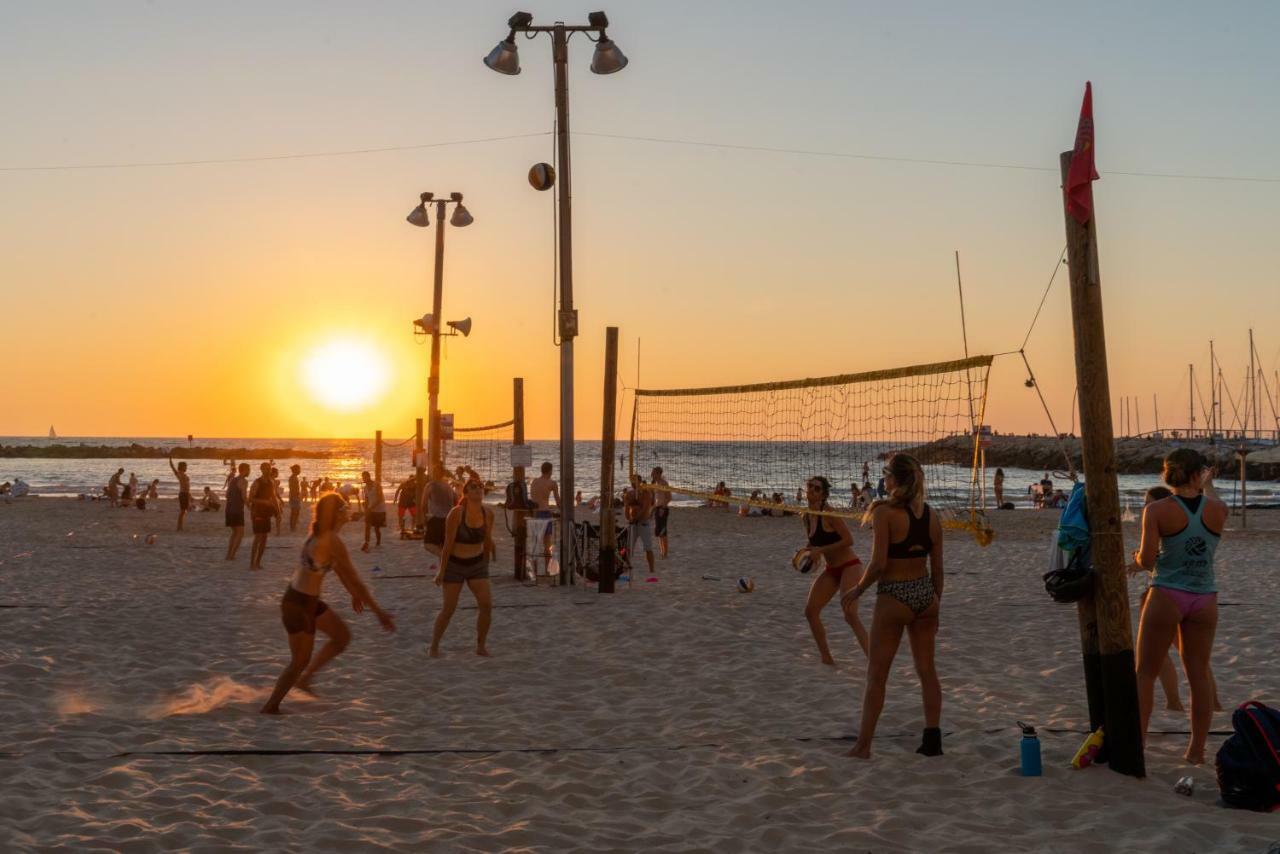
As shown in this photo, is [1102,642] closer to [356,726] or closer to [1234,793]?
[1234,793]

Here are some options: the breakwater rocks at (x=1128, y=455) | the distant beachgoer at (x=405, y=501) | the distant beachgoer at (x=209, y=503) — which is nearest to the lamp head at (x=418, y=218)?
the distant beachgoer at (x=405, y=501)

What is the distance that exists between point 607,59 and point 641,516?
5738 millimetres

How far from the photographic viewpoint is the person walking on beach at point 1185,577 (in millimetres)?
5176

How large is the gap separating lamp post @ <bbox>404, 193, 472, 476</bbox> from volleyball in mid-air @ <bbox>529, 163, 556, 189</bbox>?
7110mm

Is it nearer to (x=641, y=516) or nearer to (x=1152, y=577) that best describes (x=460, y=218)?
(x=641, y=516)

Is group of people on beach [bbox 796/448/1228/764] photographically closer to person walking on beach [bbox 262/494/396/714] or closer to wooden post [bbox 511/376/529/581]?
person walking on beach [bbox 262/494/396/714]

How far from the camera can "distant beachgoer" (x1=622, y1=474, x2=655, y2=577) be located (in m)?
14.1

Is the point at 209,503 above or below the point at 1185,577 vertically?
above

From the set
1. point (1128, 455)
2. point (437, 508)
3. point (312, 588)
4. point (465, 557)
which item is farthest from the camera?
point (1128, 455)

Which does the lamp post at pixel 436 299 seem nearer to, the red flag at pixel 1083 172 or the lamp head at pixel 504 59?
the lamp head at pixel 504 59

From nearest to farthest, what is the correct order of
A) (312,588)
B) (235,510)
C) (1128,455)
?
(312,588), (235,510), (1128,455)

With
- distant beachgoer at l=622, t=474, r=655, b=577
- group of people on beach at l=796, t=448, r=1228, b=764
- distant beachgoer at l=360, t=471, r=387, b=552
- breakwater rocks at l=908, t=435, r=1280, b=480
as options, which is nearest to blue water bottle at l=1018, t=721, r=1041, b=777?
group of people on beach at l=796, t=448, r=1228, b=764

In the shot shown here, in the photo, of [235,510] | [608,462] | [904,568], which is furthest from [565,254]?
[904,568]

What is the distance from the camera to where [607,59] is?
11594mm
